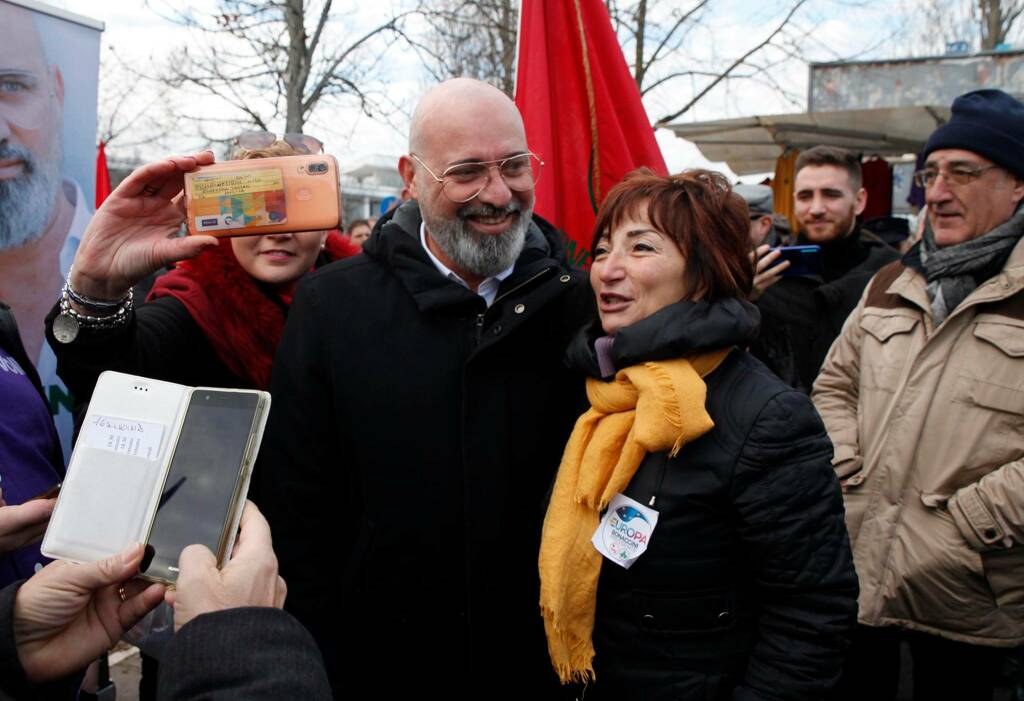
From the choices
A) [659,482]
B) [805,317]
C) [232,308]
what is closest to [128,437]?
[659,482]

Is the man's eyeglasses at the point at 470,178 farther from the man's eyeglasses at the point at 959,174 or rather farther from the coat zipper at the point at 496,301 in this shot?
the man's eyeglasses at the point at 959,174

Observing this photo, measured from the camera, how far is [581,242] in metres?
3.14

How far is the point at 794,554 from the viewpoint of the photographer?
168cm

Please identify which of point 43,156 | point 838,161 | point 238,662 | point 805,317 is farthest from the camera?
point 838,161

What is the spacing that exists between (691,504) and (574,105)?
5.83ft

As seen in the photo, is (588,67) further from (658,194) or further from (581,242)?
(658,194)

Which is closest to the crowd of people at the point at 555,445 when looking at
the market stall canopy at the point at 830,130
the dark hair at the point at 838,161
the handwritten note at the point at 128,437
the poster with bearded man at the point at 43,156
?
the handwritten note at the point at 128,437

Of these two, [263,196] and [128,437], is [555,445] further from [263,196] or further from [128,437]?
[128,437]

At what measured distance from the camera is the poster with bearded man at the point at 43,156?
7.75ft

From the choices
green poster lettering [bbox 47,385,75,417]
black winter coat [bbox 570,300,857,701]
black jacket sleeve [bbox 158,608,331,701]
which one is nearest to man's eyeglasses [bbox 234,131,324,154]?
green poster lettering [bbox 47,385,75,417]

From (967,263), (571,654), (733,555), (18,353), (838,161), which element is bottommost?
(571,654)

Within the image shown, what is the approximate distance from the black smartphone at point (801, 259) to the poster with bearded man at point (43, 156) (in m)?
2.62

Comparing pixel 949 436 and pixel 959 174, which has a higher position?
pixel 959 174

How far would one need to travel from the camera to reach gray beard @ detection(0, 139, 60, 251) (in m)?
2.38
